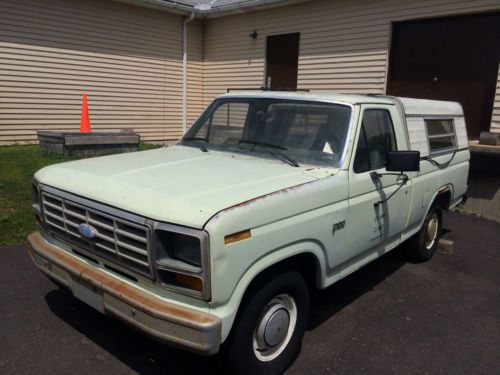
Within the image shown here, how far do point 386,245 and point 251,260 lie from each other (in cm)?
193

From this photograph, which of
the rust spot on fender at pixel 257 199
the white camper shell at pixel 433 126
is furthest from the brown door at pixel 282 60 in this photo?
the rust spot on fender at pixel 257 199

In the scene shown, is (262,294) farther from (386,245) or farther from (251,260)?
(386,245)

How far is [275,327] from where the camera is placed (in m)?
2.76

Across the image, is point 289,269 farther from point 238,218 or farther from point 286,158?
point 286,158

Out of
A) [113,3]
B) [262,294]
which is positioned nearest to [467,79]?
[262,294]

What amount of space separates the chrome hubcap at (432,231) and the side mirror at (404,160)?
1.97 metres

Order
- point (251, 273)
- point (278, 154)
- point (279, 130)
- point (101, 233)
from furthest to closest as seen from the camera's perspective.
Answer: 1. point (279, 130)
2. point (278, 154)
3. point (101, 233)
4. point (251, 273)

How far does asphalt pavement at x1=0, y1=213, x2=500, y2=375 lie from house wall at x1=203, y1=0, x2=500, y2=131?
16.8 ft

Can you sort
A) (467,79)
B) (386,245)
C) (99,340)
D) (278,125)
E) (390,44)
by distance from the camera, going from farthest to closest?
(390,44)
(467,79)
(386,245)
(278,125)
(99,340)

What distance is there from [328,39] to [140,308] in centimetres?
939

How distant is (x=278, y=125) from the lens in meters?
3.64

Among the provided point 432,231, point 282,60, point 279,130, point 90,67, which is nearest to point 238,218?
point 279,130

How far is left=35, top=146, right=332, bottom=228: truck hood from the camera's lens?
2336mm

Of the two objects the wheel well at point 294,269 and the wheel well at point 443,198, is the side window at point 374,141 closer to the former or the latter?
the wheel well at point 294,269
